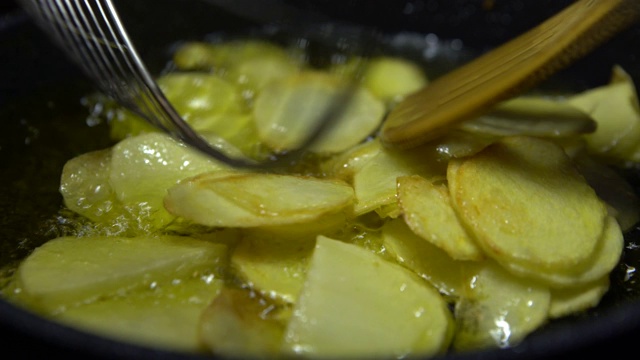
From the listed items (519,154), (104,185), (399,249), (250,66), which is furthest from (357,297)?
(250,66)

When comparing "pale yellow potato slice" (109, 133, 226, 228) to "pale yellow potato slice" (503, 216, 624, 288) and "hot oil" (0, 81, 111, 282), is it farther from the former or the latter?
"pale yellow potato slice" (503, 216, 624, 288)

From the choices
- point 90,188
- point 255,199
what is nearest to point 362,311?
point 255,199

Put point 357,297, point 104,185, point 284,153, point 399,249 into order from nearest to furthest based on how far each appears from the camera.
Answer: point 357,297
point 399,249
point 104,185
point 284,153

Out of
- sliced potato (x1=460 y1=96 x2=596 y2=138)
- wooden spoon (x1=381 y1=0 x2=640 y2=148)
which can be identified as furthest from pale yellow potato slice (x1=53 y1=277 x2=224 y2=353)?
sliced potato (x1=460 y1=96 x2=596 y2=138)

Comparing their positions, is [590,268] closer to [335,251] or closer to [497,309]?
[497,309]

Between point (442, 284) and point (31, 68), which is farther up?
point (31, 68)

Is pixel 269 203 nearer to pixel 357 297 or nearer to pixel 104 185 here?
pixel 357 297
